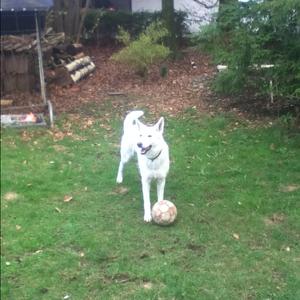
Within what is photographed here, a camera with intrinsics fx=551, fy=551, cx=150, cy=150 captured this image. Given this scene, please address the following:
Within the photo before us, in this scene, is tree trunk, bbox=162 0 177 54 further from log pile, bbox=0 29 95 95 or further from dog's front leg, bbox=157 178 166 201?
dog's front leg, bbox=157 178 166 201

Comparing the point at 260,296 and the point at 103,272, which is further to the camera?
the point at 103,272

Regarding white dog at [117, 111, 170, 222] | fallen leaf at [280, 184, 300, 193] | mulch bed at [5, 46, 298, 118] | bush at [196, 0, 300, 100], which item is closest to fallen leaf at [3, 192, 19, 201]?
white dog at [117, 111, 170, 222]

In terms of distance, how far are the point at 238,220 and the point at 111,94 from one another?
6.20 m

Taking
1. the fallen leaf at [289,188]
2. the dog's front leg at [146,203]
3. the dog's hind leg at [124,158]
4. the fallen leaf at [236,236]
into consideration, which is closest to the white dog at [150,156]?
the dog's front leg at [146,203]

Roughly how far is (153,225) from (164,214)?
19 centimetres

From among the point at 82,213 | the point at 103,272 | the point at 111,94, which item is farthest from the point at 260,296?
the point at 111,94

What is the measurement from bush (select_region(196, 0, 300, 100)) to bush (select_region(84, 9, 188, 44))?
18.1 feet

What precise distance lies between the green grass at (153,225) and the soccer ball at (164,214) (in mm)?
76

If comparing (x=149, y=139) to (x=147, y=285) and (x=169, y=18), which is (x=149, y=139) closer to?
(x=147, y=285)

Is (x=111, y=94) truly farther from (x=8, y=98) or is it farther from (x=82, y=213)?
(x=82, y=213)

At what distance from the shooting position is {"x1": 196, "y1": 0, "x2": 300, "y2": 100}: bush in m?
8.65

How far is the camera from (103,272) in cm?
Answer: 476

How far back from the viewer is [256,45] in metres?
8.88

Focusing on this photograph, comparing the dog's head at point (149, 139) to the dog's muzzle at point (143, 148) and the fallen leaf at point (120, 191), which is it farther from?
the fallen leaf at point (120, 191)
